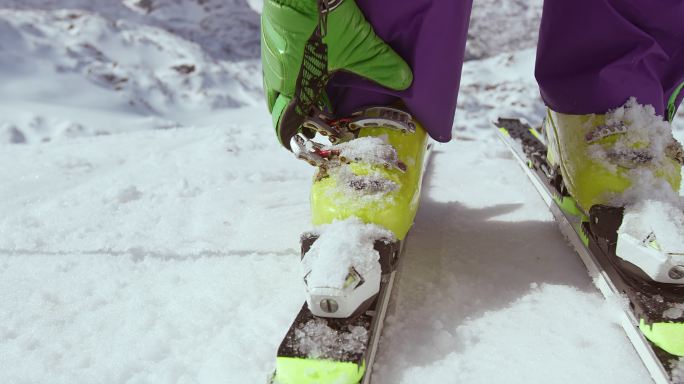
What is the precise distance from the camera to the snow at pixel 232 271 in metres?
0.66

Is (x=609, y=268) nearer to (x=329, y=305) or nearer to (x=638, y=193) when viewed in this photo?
(x=638, y=193)

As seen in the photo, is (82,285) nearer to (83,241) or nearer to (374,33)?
(83,241)

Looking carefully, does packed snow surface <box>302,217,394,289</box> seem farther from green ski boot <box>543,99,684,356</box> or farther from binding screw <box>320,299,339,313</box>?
green ski boot <box>543,99,684,356</box>

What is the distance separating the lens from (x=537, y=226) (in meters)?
1.07

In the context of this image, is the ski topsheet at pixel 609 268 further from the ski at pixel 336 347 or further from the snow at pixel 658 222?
the ski at pixel 336 347

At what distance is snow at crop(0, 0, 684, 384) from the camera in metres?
0.66

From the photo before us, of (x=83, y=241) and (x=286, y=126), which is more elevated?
(x=286, y=126)

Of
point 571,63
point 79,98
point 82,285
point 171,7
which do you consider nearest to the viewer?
point 82,285

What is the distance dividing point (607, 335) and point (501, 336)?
0.45 ft

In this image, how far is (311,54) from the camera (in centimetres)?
87

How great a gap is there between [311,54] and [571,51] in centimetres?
47

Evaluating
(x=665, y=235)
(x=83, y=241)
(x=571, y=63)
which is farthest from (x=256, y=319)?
(x=571, y=63)

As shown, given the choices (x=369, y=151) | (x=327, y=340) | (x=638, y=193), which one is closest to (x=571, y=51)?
(x=638, y=193)

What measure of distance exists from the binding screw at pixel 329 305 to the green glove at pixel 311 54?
1.13 feet
